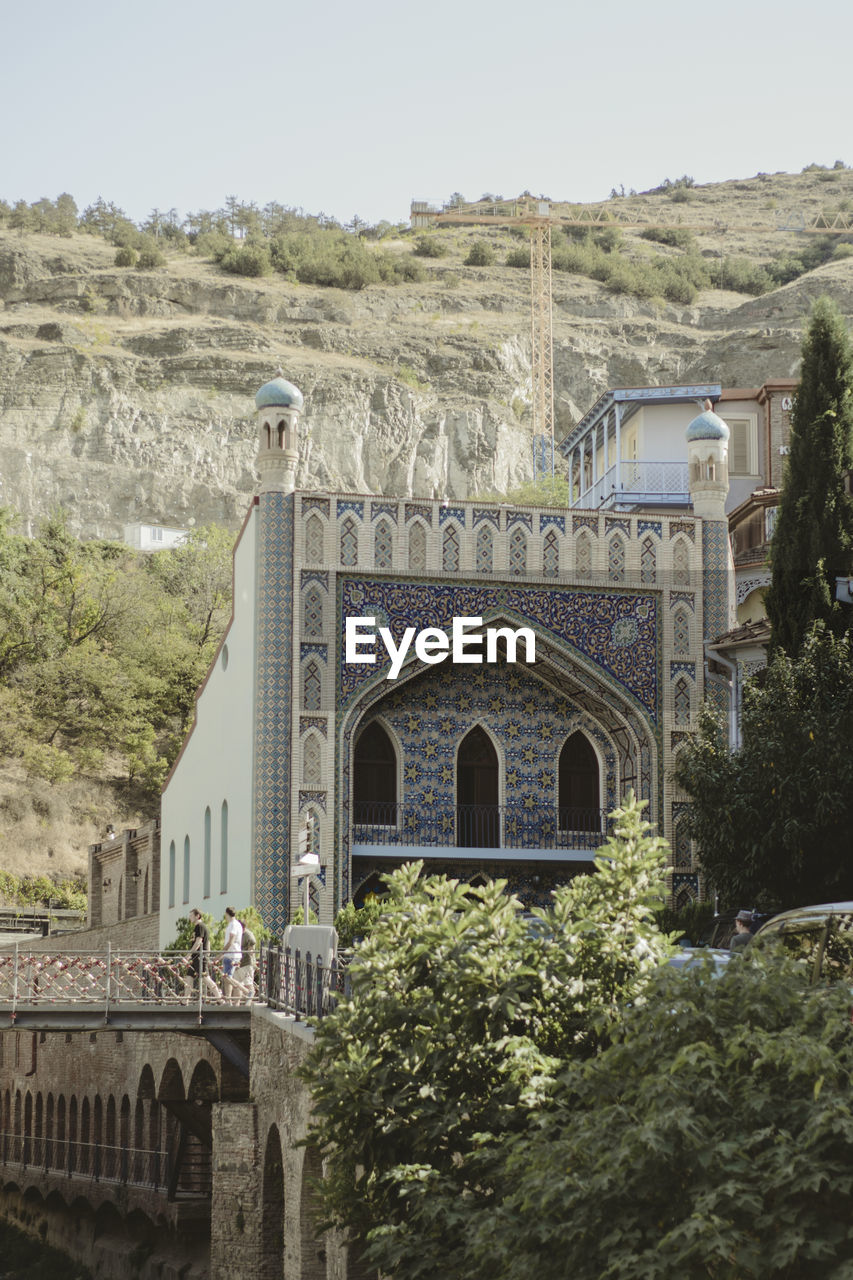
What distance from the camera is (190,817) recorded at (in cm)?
3244

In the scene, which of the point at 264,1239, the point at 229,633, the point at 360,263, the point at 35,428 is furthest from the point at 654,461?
the point at 360,263

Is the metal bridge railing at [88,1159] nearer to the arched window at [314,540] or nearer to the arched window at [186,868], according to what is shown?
the arched window at [186,868]

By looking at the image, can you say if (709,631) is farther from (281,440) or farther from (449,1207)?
(449,1207)

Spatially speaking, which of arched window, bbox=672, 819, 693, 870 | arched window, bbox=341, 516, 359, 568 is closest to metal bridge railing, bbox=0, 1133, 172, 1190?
arched window, bbox=672, 819, 693, 870

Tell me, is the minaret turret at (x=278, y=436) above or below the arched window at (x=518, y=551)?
above

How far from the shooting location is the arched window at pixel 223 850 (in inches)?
1141

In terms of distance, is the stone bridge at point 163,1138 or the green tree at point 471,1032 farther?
the stone bridge at point 163,1138

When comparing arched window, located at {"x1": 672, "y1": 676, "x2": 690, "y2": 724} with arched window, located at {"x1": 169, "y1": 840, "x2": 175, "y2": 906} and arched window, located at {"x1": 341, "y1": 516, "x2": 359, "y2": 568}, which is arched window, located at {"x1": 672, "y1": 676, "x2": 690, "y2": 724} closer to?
arched window, located at {"x1": 341, "y1": 516, "x2": 359, "y2": 568}

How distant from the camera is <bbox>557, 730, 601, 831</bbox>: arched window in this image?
29016 mm

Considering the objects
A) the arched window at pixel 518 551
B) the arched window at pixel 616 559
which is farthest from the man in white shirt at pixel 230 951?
the arched window at pixel 616 559

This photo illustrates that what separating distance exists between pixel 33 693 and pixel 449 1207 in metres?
46.4

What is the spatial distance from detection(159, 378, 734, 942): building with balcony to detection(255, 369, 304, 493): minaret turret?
1.4 inches

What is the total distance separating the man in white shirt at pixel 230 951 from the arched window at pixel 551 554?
25.9 feet

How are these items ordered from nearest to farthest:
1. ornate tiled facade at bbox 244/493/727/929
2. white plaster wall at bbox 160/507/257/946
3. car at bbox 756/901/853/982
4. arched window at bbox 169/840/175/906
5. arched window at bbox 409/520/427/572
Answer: car at bbox 756/901/853/982, ornate tiled facade at bbox 244/493/727/929, white plaster wall at bbox 160/507/257/946, arched window at bbox 409/520/427/572, arched window at bbox 169/840/175/906
